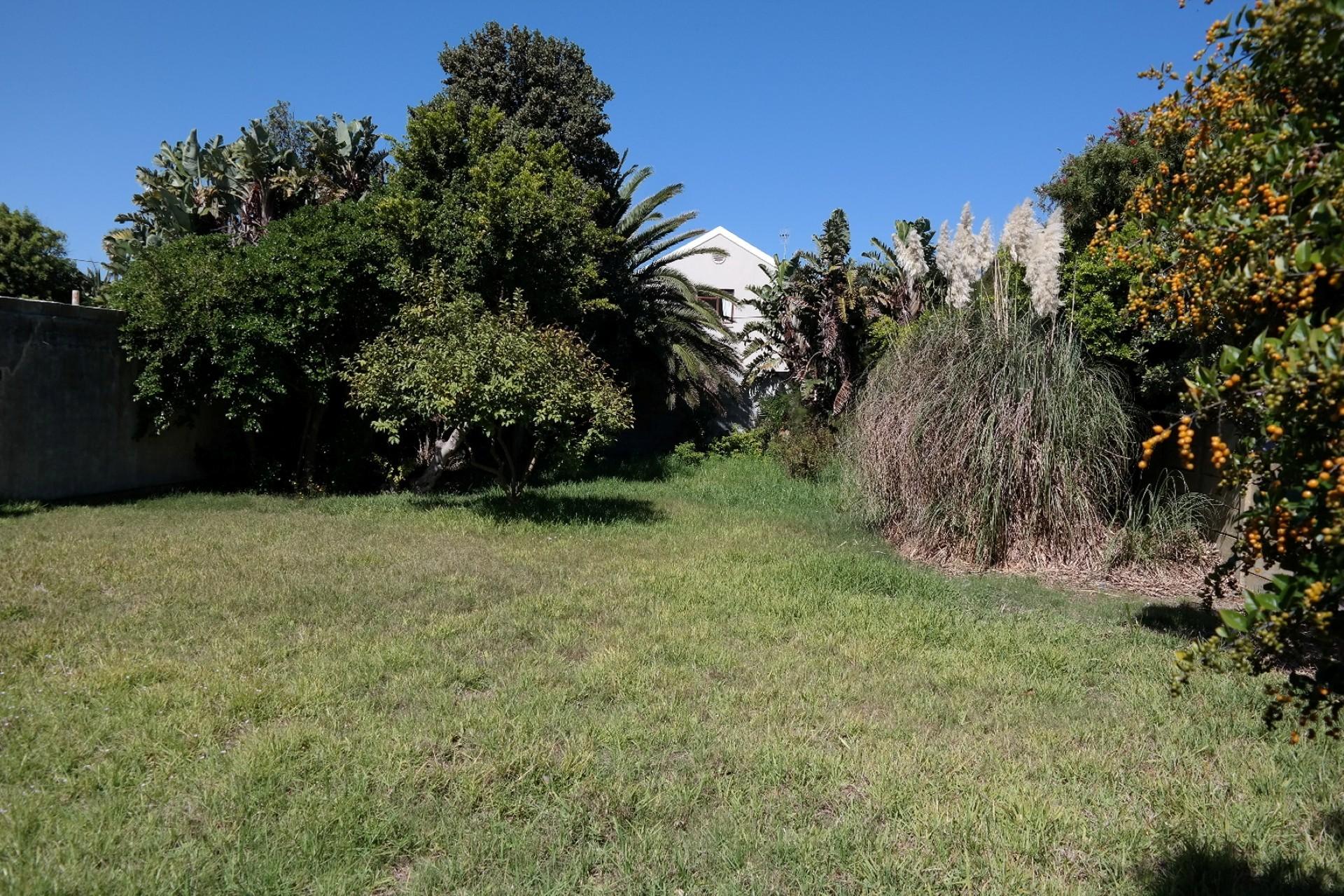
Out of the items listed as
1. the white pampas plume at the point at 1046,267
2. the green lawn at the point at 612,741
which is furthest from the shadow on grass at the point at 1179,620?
the white pampas plume at the point at 1046,267

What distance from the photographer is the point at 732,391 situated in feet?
63.9

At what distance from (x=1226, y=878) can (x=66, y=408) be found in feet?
41.5

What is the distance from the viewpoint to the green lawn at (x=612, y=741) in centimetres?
333

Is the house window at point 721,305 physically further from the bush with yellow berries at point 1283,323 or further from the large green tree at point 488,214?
the bush with yellow berries at point 1283,323

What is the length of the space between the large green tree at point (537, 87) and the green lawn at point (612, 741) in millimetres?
10964

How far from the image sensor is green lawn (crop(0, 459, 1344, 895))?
3334 mm

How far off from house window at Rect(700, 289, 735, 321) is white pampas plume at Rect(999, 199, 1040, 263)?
10.7 meters

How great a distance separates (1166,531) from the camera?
832cm

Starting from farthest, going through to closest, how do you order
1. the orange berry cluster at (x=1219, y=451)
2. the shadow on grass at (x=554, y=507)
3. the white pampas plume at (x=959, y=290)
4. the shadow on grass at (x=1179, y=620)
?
1. the shadow on grass at (x=554, y=507)
2. the white pampas plume at (x=959, y=290)
3. the shadow on grass at (x=1179, y=620)
4. the orange berry cluster at (x=1219, y=451)

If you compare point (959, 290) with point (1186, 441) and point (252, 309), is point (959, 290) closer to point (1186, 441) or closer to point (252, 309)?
point (1186, 441)

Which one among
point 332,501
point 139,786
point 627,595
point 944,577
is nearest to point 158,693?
point 139,786

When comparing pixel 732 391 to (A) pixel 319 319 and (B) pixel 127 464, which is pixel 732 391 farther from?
(B) pixel 127 464

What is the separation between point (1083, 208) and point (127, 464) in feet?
51.3

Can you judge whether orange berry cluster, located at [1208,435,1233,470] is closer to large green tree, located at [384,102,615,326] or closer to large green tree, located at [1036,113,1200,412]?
large green tree, located at [1036,113,1200,412]
